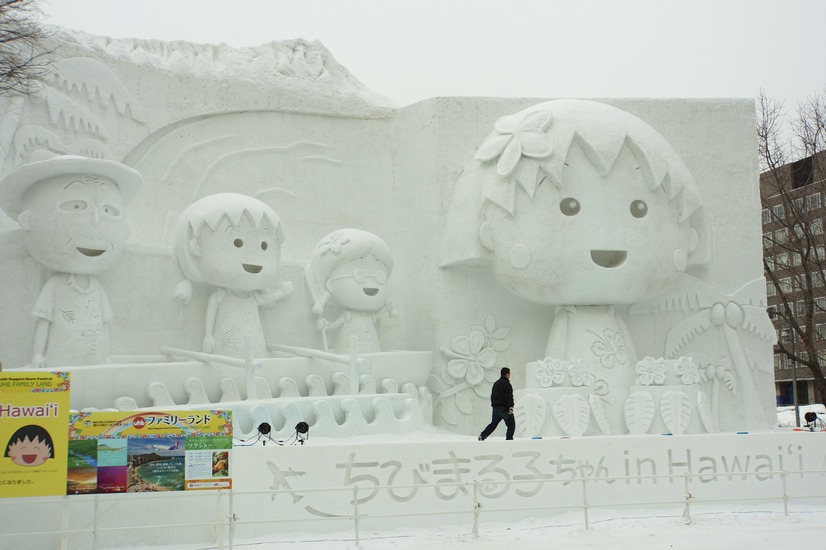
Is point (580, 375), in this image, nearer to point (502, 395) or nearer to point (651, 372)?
point (651, 372)

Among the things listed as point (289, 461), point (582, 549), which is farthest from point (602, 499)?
point (289, 461)

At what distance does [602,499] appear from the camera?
952cm

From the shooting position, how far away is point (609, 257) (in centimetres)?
1298

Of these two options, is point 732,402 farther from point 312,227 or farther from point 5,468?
point 5,468

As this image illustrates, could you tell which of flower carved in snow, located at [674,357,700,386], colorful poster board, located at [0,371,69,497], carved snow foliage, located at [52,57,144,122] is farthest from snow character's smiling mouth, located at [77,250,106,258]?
flower carved in snow, located at [674,357,700,386]

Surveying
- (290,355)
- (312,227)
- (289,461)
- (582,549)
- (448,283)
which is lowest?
(582,549)

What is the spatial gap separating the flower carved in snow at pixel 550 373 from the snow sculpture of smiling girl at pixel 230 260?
3187 millimetres

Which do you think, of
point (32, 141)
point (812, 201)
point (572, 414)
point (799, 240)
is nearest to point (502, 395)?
point (572, 414)

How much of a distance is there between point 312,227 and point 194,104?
221 cm

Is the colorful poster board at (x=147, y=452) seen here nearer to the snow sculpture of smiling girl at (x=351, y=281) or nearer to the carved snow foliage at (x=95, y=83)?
the snow sculpture of smiling girl at (x=351, y=281)

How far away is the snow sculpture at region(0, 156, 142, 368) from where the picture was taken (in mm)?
10938

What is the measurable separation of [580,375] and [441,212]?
290 centimetres

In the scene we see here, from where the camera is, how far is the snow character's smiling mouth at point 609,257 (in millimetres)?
12656

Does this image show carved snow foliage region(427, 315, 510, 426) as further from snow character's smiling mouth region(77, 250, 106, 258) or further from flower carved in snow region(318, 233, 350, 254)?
snow character's smiling mouth region(77, 250, 106, 258)
